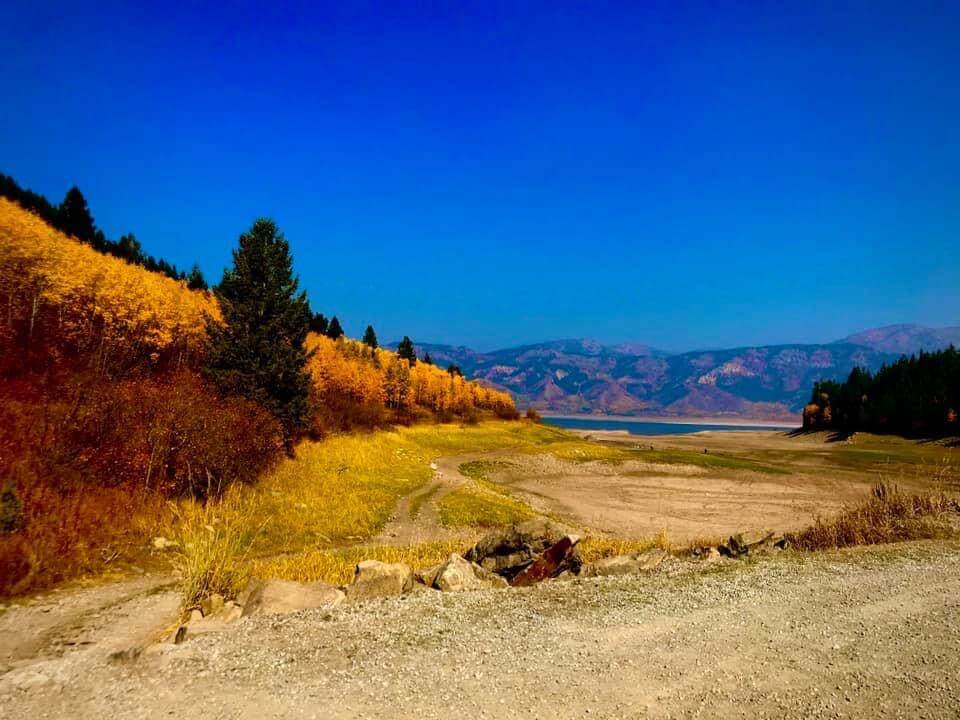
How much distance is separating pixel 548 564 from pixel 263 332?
32.3 m

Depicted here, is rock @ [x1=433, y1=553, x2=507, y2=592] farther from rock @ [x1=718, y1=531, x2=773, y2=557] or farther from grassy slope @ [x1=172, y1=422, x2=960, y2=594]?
rock @ [x1=718, y1=531, x2=773, y2=557]

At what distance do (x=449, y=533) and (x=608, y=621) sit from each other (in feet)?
60.8

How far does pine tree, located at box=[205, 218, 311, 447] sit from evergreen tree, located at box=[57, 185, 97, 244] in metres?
63.5

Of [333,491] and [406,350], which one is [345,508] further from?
[406,350]

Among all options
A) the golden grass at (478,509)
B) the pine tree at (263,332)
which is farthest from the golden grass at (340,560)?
the pine tree at (263,332)

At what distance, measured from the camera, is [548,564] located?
16203mm

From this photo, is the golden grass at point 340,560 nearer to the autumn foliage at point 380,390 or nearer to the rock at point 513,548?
the rock at point 513,548

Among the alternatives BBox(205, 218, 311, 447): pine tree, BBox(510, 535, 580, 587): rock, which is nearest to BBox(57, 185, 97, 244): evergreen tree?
BBox(205, 218, 311, 447): pine tree

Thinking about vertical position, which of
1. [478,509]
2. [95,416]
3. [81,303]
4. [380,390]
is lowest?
[478,509]

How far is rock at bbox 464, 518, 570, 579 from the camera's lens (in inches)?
658

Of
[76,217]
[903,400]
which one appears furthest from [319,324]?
[903,400]

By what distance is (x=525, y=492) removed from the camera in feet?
168

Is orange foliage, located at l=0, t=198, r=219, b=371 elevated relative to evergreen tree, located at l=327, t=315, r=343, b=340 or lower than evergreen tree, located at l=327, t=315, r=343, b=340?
lower

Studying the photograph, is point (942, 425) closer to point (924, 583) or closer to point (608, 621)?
point (924, 583)
